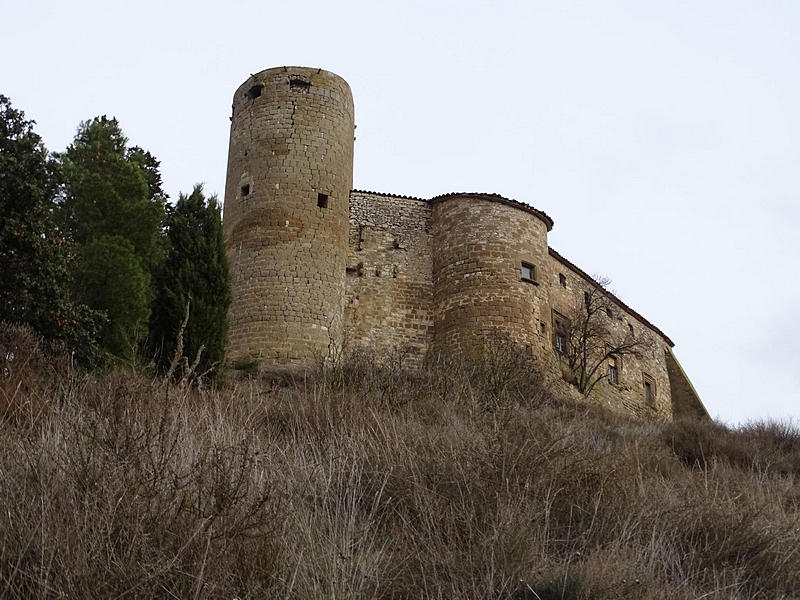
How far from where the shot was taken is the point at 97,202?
57.0 feet

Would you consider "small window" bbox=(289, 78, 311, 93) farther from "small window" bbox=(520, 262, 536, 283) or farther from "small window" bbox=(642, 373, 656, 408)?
"small window" bbox=(642, 373, 656, 408)

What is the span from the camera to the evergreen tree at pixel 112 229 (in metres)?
14.9

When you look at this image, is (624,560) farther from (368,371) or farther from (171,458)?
(368,371)

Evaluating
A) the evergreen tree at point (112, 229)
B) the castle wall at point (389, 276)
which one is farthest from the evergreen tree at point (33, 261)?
the castle wall at point (389, 276)

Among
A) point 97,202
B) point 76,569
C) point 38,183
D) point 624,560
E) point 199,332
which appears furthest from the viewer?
point 97,202

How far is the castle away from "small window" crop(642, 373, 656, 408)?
6.23 meters

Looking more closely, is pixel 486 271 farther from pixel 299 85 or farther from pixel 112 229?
pixel 112 229

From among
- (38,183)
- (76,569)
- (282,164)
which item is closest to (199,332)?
(38,183)

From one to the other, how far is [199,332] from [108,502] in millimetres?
11252

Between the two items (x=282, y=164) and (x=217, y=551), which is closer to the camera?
(x=217, y=551)

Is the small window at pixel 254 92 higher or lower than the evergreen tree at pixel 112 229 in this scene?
higher

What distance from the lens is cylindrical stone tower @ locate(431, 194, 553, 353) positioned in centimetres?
2084

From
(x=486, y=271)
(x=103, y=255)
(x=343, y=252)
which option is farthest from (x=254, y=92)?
(x=103, y=255)

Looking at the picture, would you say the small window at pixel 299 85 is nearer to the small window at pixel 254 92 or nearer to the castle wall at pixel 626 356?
the small window at pixel 254 92
